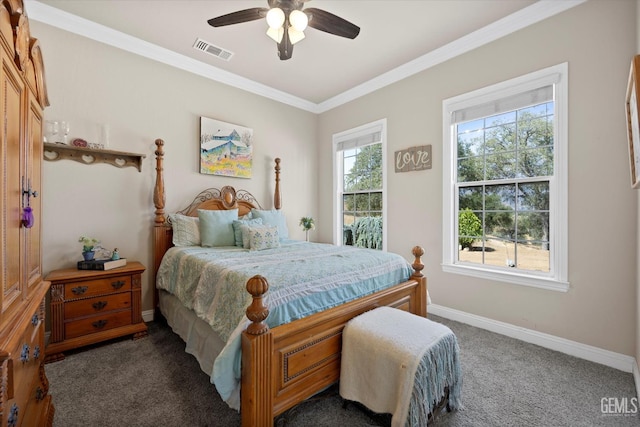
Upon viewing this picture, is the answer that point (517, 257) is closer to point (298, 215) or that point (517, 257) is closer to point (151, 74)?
point (298, 215)

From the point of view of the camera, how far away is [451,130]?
305 cm

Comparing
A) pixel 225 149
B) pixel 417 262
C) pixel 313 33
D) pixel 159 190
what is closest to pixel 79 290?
pixel 159 190

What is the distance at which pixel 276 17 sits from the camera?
1.92 m

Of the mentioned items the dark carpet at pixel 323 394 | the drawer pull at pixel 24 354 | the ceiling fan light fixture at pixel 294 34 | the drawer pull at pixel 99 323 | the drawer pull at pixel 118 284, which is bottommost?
the dark carpet at pixel 323 394

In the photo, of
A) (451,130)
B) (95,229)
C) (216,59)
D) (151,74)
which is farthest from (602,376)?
(151,74)

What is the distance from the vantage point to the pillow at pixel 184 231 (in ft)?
9.53

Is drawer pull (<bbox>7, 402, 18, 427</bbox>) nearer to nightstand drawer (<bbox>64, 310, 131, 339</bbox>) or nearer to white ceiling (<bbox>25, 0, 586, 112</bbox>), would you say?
nightstand drawer (<bbox>64, 310, 131, 339</bbox>)

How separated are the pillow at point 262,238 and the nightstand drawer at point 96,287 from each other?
3.73ft

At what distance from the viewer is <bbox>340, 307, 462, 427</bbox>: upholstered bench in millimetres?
1349

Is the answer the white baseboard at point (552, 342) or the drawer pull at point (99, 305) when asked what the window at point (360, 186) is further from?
the drawer pull at point (99, 305)

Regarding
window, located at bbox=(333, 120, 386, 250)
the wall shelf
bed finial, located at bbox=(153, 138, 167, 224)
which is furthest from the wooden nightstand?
window, located at bbox=(333, 120, 386, 250)

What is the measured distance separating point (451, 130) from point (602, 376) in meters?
2.42

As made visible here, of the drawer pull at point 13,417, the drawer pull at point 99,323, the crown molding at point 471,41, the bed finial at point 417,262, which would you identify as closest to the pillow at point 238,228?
the drawer pull at point 99,323

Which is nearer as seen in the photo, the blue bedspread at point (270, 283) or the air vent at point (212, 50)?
the blue bedspread at point (270, 283)
